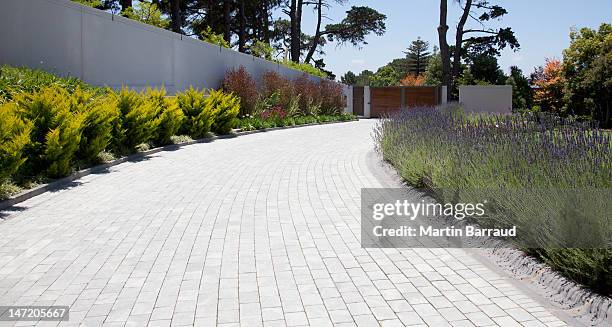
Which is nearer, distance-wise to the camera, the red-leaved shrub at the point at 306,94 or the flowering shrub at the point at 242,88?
the flowering shrub at the point at 242,88

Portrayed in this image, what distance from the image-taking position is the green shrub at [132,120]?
1239 cm

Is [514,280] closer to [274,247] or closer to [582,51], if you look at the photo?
[274,247]

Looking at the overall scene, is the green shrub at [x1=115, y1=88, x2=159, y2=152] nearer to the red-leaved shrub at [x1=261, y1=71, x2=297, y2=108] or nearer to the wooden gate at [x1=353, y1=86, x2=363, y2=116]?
the red-leaved shrub at [x1=261, y1=71, x2=297, y2=108]

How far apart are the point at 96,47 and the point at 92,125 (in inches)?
190

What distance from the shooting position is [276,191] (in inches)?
355

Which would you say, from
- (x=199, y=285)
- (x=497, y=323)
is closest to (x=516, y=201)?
(x=497, y=323)

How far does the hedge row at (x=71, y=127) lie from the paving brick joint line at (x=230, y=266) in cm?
68

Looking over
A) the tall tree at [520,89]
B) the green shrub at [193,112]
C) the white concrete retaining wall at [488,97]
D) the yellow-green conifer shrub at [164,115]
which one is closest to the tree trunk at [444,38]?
the white concrete retaining wall at [488,97]

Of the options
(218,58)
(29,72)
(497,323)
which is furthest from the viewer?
(218,58)

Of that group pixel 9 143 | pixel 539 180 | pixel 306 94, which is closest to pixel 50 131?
pixel 9 143

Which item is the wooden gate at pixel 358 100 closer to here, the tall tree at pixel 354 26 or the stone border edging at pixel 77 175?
the tall tree at pixel 354 26

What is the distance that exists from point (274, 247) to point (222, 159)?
Answer: 23.9ft

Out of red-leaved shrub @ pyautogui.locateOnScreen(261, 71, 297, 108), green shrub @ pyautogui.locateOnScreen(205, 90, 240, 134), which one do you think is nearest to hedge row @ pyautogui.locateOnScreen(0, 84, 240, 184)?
green shrub @ pyautogui.locateOnScreen(205, 90, 240, 134)

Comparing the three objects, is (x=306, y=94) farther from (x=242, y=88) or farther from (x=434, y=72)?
(x=434, y=72)
